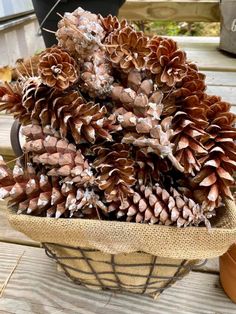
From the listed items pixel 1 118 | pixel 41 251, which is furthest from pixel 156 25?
pixel 41 251

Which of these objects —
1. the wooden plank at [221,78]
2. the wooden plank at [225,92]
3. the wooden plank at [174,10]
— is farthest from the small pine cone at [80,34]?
the wooden plank at [174,10]

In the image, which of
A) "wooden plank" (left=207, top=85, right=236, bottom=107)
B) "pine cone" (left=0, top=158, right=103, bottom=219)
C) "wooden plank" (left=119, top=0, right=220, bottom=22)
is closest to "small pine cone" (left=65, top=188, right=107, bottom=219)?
"pine cone" (left=0, top=158, right=103, bottom=219)

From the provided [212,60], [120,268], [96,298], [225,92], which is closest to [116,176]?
[120,268]

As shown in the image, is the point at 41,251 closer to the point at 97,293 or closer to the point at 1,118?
the point at 97,293

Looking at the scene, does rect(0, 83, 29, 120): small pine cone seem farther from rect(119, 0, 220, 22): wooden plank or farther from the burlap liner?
rect(119, 0, 220, 22): wooden plank

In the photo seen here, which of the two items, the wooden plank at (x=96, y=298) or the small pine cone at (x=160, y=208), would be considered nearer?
the small pine cone at (x=160, y=208)

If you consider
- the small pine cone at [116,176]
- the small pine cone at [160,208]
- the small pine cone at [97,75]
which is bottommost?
the small pine cone at [160,208]

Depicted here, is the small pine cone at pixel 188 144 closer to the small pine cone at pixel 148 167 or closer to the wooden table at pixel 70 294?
the small pine cone at pixel 148 167
